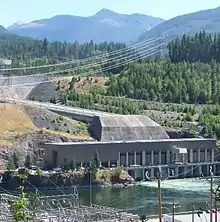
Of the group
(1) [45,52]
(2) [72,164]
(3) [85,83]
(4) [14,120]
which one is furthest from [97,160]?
(1) [45,52]

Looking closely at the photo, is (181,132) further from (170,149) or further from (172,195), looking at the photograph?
(172,195)

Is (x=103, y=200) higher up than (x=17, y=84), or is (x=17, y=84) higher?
(x=17, y=84)

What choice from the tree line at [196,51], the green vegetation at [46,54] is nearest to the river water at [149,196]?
the tree line at [196,51]

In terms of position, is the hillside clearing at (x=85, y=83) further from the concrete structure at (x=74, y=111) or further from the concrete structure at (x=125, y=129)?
the concrete structure at (x=125, y=129)

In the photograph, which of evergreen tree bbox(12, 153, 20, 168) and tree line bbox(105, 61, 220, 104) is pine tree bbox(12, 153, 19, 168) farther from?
tree line bbox(105, 61, 220, 104)

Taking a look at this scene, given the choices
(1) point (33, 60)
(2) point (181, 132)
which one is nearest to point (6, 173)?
(2) point (181, 132)

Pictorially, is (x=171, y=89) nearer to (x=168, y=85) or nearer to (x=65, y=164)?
(x=168, y=85)
